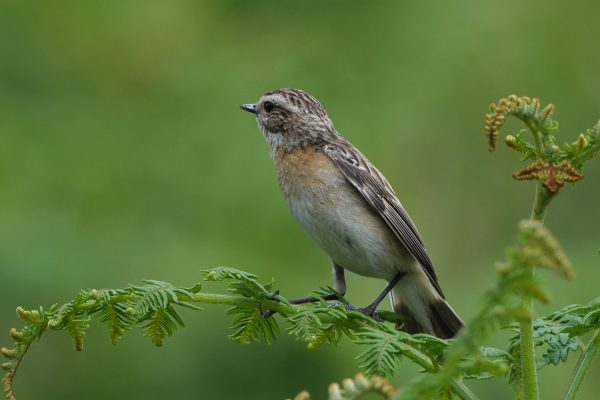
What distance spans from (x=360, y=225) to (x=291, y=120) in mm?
987

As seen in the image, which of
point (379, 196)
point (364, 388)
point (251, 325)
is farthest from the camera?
point (379, 196)

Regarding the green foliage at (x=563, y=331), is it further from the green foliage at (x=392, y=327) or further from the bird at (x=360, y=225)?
the bird at (x=360, y=225)

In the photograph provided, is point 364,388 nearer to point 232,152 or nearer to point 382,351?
point 382,351

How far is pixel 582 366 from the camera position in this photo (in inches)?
113

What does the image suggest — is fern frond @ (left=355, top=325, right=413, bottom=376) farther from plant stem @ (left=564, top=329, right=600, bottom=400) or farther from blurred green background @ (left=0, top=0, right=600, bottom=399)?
blurred green background @ (left=0, top=0, right=600, bottom=399)

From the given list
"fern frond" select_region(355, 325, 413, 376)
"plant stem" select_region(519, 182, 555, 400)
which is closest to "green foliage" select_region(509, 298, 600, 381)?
"plant stem" select_region(519, 182, 555, 400)

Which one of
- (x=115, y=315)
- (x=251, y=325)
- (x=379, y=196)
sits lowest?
(x=115, y=315)

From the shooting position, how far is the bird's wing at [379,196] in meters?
5.13

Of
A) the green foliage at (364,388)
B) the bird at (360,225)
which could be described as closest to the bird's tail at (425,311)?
the bird at (360,225)

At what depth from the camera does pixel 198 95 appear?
8703 mm

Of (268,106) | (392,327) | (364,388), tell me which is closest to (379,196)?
(268,106)

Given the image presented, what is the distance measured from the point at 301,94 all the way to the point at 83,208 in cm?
201

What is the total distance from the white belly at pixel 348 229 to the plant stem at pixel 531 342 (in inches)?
90.2

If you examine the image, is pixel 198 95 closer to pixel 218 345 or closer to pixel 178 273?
pixel 178 273
